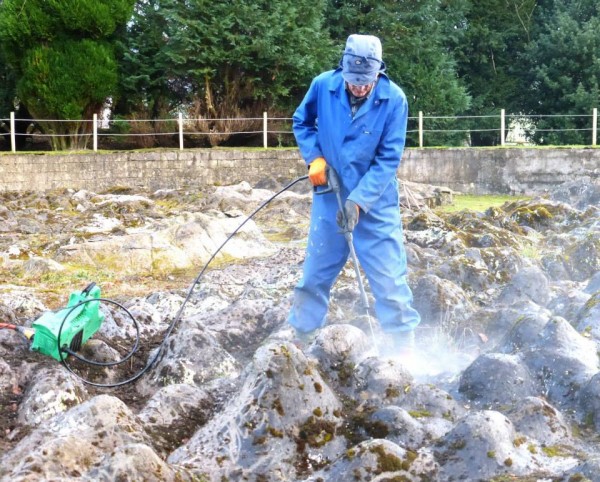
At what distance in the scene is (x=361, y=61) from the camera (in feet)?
15.2

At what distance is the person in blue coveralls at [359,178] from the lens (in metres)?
4.74

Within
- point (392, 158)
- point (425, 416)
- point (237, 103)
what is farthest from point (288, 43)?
point (425, 416)

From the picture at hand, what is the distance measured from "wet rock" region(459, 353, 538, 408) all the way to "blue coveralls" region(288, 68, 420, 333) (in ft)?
2.36

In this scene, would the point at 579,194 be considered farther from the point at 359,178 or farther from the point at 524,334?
the point at 359,178

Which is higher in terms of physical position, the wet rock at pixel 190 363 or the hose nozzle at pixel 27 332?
the hose nozzle at pixel 27 332

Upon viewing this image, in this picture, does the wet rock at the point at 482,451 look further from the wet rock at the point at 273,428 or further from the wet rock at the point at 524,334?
the wet rock at the point at 524,334

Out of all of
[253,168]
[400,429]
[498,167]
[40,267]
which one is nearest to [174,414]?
[400,429]

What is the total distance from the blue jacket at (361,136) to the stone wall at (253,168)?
12425 mm

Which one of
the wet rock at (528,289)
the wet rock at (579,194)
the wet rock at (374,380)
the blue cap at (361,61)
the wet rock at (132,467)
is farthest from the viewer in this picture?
the wet rock at (579,194)

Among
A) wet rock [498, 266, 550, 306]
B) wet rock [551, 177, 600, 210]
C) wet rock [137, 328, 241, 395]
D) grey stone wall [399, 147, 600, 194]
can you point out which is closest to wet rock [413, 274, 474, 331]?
wet rock [498, 266, 550, 306]

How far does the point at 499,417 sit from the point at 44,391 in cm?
191

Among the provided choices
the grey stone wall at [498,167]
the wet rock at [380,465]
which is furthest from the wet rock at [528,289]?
the grey stone wall at [498,167]

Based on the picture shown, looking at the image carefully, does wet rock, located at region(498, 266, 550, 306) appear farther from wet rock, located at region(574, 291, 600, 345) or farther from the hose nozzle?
the hose nozzle

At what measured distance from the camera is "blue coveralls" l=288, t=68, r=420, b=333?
479 centimetres
